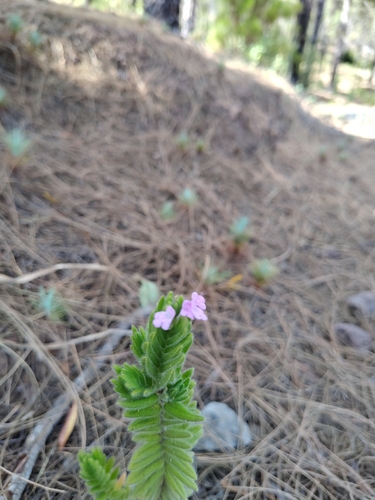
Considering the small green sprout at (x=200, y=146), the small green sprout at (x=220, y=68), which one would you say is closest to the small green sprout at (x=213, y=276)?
the small green sprout at (x=200, y=146)

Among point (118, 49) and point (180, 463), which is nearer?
point (180, 463)

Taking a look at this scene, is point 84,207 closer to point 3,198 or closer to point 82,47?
point 3,198

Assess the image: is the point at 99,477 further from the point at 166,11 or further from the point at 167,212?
the point at 166,11

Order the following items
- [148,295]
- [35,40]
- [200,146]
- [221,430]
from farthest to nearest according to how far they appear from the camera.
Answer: [200,146] → [35,40] → [148,295] → [221,430]

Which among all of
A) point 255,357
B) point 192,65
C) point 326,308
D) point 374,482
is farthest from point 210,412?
point 192,65

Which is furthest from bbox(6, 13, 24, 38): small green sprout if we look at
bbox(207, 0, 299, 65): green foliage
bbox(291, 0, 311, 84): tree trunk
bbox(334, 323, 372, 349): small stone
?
bbox(291, 0, 311, 84): tree trunk

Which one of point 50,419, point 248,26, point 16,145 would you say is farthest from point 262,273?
point 248,26
